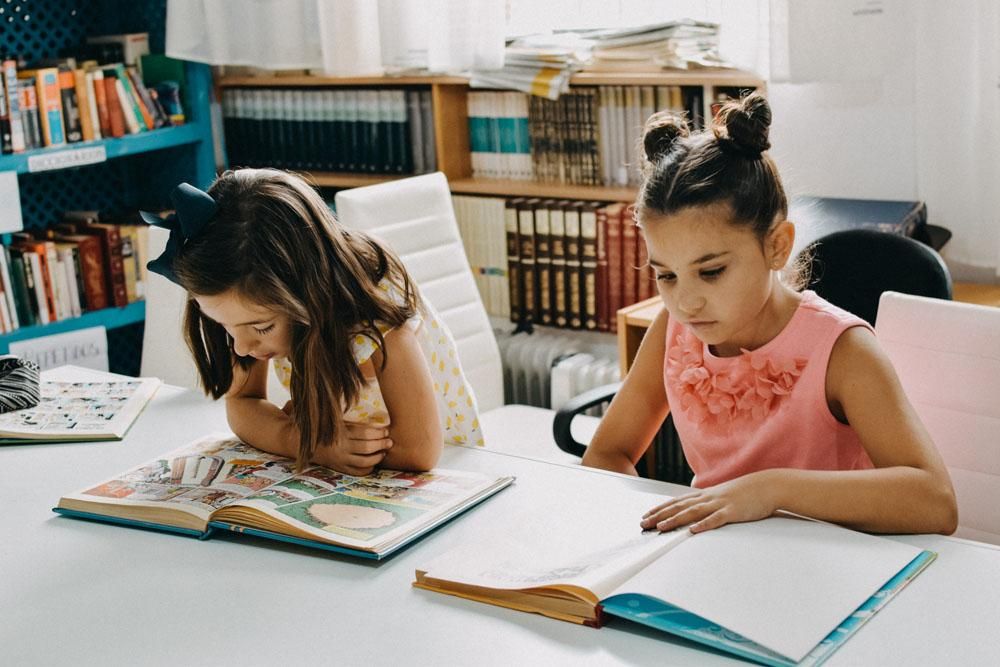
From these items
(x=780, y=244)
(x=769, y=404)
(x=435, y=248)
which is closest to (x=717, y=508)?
(x=769, y=404)

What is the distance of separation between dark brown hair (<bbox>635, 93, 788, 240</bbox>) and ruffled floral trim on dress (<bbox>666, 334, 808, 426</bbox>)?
0.16 m

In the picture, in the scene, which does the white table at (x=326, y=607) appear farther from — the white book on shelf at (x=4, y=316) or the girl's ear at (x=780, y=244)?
the white book on shelf at (x=4, y=316)

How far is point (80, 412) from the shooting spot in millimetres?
1826

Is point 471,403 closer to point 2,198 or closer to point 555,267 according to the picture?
point 555,267

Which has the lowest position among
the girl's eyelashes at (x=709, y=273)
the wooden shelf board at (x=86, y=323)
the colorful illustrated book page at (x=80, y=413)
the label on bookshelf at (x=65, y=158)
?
the wooden shelf board at (x=86, y=323)

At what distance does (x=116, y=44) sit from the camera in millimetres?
3426

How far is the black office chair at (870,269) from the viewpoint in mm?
1936

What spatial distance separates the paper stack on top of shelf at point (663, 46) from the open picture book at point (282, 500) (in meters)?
1.46

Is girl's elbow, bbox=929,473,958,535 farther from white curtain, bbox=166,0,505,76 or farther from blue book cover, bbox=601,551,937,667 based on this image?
white curtain, bbox=166,0,505,76

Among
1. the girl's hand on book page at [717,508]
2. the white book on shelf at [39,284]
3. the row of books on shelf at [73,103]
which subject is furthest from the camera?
the white book on shelf at [39,284]

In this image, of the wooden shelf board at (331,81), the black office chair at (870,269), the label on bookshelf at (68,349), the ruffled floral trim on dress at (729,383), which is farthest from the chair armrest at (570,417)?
the label on bookshelf at (68,349)

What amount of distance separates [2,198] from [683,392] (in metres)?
2.11

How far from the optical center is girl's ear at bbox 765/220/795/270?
1.40 meters

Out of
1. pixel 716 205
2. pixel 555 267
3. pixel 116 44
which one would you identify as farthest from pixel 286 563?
pixel 116 44
